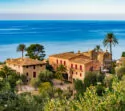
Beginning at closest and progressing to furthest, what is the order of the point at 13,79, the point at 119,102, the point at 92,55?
1. the point at 119,102
2. the point at 13,79
3. the point at 92,55

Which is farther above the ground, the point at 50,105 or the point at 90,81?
the point at 50,105

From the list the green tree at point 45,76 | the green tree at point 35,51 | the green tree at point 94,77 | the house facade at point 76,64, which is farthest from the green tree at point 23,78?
the green tree at point 35,51

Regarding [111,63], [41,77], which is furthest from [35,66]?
[111,63]

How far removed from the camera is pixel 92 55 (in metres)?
44.2

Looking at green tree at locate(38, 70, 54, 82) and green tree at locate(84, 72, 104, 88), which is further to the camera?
green tree at locate(38, 70, 54, 82)

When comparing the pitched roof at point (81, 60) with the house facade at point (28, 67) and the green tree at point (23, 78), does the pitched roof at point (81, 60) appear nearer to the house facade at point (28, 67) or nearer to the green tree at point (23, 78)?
the house facade at point (28, 67)

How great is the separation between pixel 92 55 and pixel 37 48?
24.2 feet

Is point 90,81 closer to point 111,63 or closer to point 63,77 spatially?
point 63,77

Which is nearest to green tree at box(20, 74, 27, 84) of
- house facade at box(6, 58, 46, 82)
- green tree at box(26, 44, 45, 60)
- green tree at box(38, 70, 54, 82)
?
house facade at box(6, 58, 46, 82)

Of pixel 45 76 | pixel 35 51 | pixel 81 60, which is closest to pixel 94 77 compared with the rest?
pixel 81 60

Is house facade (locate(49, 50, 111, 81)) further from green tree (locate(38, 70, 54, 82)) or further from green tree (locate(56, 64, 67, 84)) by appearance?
green tree (locate(38, 70, 54, 82))

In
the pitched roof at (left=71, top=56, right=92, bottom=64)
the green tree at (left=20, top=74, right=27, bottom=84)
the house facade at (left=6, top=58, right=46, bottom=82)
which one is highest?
the pitched roof at (left=71, top=56, right=92, bottom=64)

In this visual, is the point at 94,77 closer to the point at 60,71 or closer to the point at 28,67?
the point at 60,71

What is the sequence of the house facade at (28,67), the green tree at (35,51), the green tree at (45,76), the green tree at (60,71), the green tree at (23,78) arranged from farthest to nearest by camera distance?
the green tree at (35,51)
the house facade at (28,67)
the green tree at (60,71)
the green tree at (23,78)
the green tree at (45,76)
